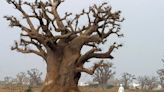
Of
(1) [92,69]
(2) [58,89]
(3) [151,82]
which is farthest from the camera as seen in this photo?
Answer: (3) [151,82]

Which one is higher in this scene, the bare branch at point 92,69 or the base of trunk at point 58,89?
the bare branch at point 92,69

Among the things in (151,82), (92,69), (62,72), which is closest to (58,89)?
(62,72)

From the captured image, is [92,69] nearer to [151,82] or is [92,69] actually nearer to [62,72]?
[62,72]

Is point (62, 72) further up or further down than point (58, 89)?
further up

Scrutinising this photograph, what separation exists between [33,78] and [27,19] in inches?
2628

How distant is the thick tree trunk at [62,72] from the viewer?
69.6 ft

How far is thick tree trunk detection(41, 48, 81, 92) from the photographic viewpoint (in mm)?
21219

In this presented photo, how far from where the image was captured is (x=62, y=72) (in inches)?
842

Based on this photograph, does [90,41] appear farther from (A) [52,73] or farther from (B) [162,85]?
(B) [162,85]

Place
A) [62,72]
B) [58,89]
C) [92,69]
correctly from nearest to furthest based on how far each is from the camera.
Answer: [92,69], [58,89], [62,72]

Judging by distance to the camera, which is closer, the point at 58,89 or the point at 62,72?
the point at 58,89

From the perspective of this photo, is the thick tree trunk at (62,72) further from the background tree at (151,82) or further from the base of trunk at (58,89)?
the background tree at (151,82)

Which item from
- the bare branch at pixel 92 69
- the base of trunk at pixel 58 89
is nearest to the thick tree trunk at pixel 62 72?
the base of trunk at pixel 58 89

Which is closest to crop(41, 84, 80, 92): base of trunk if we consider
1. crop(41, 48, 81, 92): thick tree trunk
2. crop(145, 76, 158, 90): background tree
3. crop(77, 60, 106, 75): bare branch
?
crop(41, 48, 81, 92): thick tree trunk
